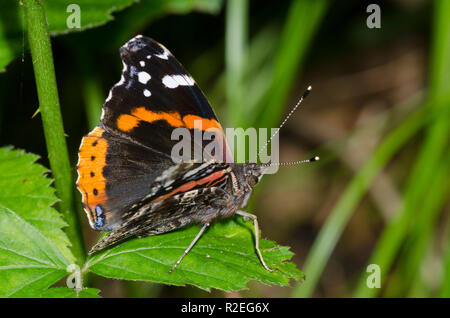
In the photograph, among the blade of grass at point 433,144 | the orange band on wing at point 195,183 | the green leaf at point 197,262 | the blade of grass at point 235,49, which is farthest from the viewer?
the blade of grass at point 235,49

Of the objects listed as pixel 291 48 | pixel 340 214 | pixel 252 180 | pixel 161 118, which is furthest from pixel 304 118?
pixel 161 118

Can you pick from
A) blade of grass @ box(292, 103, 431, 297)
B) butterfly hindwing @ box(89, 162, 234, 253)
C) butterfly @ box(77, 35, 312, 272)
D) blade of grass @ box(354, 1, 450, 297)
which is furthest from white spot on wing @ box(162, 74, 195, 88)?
blade of grass @ box(354, 1, 450, 297)

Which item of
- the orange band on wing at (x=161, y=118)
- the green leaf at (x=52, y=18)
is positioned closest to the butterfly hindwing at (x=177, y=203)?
the orange band on wing at (x=161, y=118)

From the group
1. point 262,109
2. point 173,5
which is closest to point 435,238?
point 262,109

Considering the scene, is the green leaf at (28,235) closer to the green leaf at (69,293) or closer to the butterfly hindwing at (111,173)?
the green leaf at (69,293)

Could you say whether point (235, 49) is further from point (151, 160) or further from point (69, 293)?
point (69, 293)

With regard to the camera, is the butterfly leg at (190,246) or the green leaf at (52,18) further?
the green leaf at (52,18)

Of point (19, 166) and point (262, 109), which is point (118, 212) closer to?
point (19, 166)
